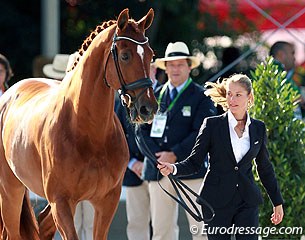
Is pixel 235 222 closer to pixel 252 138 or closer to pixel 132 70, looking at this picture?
pixel 252 138

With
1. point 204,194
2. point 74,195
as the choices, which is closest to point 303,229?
point 204,194

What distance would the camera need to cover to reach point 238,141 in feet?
21.2

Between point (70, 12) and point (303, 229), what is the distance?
791cm

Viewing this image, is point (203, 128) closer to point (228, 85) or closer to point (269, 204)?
point (228, 85)

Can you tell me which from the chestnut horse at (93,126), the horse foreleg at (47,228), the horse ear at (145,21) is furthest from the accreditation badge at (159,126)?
the horse ear at (145,21)

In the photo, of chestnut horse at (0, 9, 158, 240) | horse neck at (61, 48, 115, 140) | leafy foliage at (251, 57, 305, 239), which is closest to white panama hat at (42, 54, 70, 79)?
leafy foliage at (251, 57, 305, 239)

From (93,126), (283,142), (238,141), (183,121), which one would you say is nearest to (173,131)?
(183,121)

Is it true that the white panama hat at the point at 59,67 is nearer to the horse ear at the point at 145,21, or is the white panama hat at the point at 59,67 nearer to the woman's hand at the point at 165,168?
the horse ear at the point at 145,21

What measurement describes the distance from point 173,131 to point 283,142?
3.25 ft

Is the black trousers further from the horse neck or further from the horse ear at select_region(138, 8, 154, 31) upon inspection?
the horse ear at select_region(138, 8, 154, 31)

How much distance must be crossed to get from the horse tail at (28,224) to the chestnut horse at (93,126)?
28.9 inches

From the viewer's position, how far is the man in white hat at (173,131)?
8.22 meters

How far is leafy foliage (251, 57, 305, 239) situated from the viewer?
314 inches

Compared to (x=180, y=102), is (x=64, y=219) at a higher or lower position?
lower
